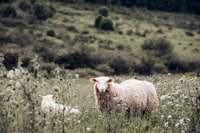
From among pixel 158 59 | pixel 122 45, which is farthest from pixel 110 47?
pixel 158 59

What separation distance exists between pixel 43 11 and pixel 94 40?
1396 cm

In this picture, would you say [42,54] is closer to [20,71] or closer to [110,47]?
[110,47]

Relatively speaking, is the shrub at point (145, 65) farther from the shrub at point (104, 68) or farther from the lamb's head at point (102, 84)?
the lamb's head at point (102, 84)

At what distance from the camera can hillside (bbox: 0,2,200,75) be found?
165 ft

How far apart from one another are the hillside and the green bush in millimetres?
960

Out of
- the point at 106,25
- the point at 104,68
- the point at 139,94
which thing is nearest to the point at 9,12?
the point at 106,25

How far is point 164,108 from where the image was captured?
32.7ft

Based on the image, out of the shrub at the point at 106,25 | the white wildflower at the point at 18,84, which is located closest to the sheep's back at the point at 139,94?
the white wildflower at the point at 18,84

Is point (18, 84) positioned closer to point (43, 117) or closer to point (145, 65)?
point (43, 117)

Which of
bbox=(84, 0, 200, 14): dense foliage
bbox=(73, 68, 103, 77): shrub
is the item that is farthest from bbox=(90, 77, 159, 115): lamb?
bbox=(84, 0, 200, 14): dense foliage

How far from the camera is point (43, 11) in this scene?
7675 centimetres

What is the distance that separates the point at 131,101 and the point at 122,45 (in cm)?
5120

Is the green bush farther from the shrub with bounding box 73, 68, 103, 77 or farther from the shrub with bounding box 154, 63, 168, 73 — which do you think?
the shrub with bounding box 73, 68, 103, 77

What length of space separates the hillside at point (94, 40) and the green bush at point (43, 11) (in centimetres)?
96
